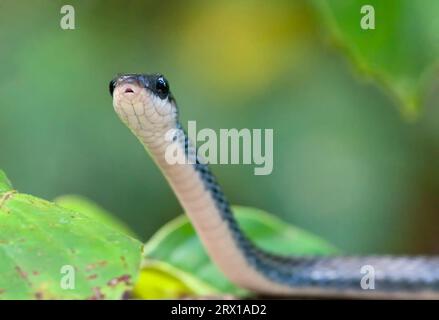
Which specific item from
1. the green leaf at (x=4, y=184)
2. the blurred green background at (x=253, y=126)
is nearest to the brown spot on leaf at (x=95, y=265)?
the green leaf at (x=4, y=184)

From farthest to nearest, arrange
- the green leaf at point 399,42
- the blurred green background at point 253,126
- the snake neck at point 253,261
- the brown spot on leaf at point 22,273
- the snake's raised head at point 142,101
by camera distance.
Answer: the blurred green background at point 253,126
the green leaf at point 399,42
the snake neck at point 253,261
the snake's raised head at point 142,101
the brown spot on leaf at point 22,273

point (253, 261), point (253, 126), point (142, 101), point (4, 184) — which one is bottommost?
point (253, 261)

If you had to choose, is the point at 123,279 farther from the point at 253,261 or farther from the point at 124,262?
the point at 253,261

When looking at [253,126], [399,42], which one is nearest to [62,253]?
[399,42]

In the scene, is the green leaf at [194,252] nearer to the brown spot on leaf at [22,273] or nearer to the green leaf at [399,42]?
the green leaf at [399,42]

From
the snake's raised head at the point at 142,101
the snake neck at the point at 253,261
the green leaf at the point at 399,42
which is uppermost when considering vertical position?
the green leaf at the point at 399,42

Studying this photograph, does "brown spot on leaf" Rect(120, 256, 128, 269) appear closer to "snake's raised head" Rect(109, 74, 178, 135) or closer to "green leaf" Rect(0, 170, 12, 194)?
"green leaf" Rect(0, 170, 12, 194)

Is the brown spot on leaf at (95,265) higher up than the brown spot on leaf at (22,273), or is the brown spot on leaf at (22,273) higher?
the brown spot on leaf at (95,265)
